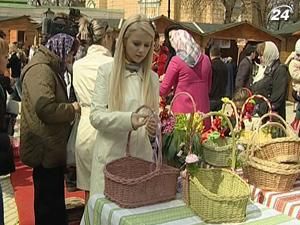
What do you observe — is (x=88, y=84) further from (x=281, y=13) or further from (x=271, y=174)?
(x=281, y=13)

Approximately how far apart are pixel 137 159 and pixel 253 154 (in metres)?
0.62

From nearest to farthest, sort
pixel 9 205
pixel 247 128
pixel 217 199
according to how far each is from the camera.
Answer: pixel 217 199 → pixel 247 128 → pixel 9 205

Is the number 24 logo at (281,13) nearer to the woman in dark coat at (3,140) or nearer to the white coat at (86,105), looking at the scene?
the white coat at (86,105)

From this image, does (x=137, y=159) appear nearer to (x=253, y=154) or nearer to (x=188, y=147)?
(x=188, y=147)

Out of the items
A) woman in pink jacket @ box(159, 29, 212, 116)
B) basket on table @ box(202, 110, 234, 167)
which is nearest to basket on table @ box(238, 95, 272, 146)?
basket on table @ box(202, 110, 234, 167)

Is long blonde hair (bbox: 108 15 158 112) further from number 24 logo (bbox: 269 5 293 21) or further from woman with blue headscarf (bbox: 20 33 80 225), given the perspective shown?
number 24 logo (bbox: 269 5 293 21)

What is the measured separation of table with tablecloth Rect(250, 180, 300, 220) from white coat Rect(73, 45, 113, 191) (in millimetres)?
1187

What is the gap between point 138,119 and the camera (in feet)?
7.88

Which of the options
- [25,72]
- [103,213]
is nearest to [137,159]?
[103,213]

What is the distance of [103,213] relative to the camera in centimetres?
228

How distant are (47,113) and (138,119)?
932 mm

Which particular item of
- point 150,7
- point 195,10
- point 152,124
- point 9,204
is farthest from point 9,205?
point 150,7

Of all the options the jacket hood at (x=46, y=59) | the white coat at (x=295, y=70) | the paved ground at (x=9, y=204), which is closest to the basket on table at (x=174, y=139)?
the jacket hood at (x=46, y=59)

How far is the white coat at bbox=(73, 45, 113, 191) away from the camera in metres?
3.29
